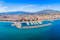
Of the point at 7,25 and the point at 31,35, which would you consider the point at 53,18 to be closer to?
the point at 31,35

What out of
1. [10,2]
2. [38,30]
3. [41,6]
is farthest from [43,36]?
[10,2]

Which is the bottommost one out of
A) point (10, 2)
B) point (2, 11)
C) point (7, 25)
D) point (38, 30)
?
point (38, 30)

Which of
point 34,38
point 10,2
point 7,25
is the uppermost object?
point 10,2

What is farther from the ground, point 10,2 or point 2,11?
point 10,2

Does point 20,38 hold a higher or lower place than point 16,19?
lower

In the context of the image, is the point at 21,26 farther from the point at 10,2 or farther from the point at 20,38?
the point at 10,2

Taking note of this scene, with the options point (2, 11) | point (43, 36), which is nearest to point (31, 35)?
point (43, 36)

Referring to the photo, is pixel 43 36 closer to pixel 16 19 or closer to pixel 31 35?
pixel 31 35
